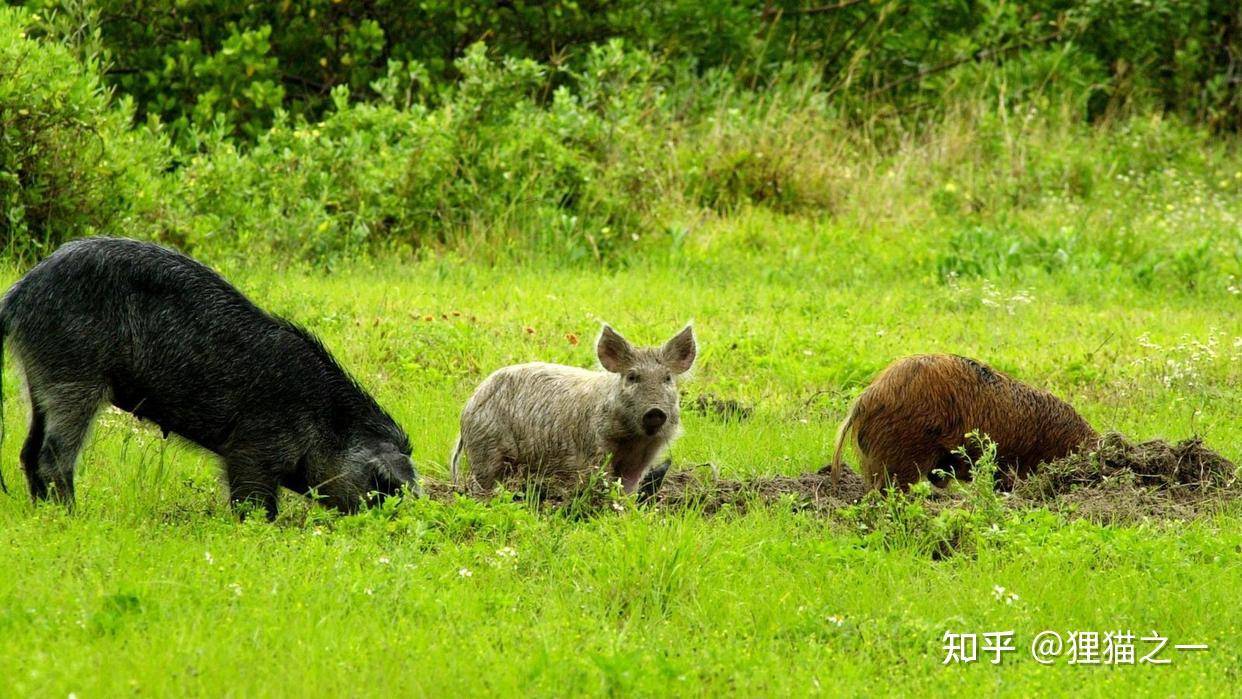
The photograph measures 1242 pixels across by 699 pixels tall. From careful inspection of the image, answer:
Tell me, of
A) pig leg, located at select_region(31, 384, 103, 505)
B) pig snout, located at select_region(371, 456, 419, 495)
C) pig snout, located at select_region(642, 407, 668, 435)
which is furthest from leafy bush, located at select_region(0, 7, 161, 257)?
pig snout, located at select_region(642, 407, 668, 435)

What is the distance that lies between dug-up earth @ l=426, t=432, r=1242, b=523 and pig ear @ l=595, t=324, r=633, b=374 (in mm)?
633

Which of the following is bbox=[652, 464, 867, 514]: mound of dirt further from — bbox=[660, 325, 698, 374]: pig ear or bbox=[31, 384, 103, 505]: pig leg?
bbox=[31, 384, 103, 505]: pig leg

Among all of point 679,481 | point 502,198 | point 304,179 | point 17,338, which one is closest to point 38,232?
point 304,179

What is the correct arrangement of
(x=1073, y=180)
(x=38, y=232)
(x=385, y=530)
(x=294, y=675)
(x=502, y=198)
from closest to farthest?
(x=294, y=675)
(x=385, y=530)
(x=38, y=232)
(x=502, y=198)
(x=1073, y=180)

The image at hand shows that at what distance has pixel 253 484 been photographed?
650cm

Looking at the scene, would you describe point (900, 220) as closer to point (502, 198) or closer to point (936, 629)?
point (502, 198)

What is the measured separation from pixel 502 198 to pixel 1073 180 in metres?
6.09

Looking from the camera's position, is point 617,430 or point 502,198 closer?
point 617,430

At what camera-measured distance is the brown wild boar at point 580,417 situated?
719cm

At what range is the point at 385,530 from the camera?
6.12 metres

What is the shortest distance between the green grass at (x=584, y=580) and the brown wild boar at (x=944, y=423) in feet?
2.10

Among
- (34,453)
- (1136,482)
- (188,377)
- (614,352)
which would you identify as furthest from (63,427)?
(1136,482)

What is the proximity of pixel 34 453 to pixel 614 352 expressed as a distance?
8.42 ft

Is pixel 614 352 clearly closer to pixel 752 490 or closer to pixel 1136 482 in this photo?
pixel 752 490
